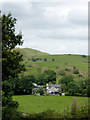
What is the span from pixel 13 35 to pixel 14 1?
186 cm

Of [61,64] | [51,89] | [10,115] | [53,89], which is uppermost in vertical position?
[61,64]

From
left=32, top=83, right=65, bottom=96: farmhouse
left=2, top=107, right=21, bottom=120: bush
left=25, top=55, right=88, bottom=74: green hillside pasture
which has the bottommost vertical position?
left=32, top=83, right=65, bottom=96: farmhouse

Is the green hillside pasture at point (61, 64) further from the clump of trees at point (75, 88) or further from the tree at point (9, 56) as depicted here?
the tree at point (9, 56)

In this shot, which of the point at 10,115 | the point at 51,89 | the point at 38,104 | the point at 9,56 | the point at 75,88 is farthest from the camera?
the point at 51,89

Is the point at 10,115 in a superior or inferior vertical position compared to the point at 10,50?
inferior

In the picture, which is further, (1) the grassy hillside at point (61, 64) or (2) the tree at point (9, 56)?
(1) the grassy hillside at point (61, 64)

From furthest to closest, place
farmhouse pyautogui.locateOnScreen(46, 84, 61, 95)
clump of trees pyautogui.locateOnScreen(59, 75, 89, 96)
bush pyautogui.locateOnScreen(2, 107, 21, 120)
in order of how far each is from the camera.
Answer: farmhouse pyautogui.locateOnScreen(46, 84, 61, 95) → clump of trees pyautogui.locateOnScreen(59, 75, 89, 96) → bush pyautogui.locateOnScreen(2, 107, 21, 120)

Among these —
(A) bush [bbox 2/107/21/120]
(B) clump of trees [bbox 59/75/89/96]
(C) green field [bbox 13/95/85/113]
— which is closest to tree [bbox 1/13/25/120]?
(A) bush [bbox 2/107/21/120]

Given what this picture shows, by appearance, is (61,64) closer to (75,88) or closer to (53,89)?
(53,89)

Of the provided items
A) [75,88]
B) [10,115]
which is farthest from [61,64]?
[10,115]

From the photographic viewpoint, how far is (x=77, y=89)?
40.2 m

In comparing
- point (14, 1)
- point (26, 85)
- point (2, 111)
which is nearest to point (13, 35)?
point (14, 1)

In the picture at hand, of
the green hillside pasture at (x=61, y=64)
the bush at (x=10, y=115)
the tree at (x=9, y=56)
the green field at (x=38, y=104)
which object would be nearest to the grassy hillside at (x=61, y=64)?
the green hillside pasture at (x=61, y=64)

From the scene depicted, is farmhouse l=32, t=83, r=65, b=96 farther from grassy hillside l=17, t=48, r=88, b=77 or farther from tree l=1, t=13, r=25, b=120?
tree l=1, t=13, r=25, b=120
